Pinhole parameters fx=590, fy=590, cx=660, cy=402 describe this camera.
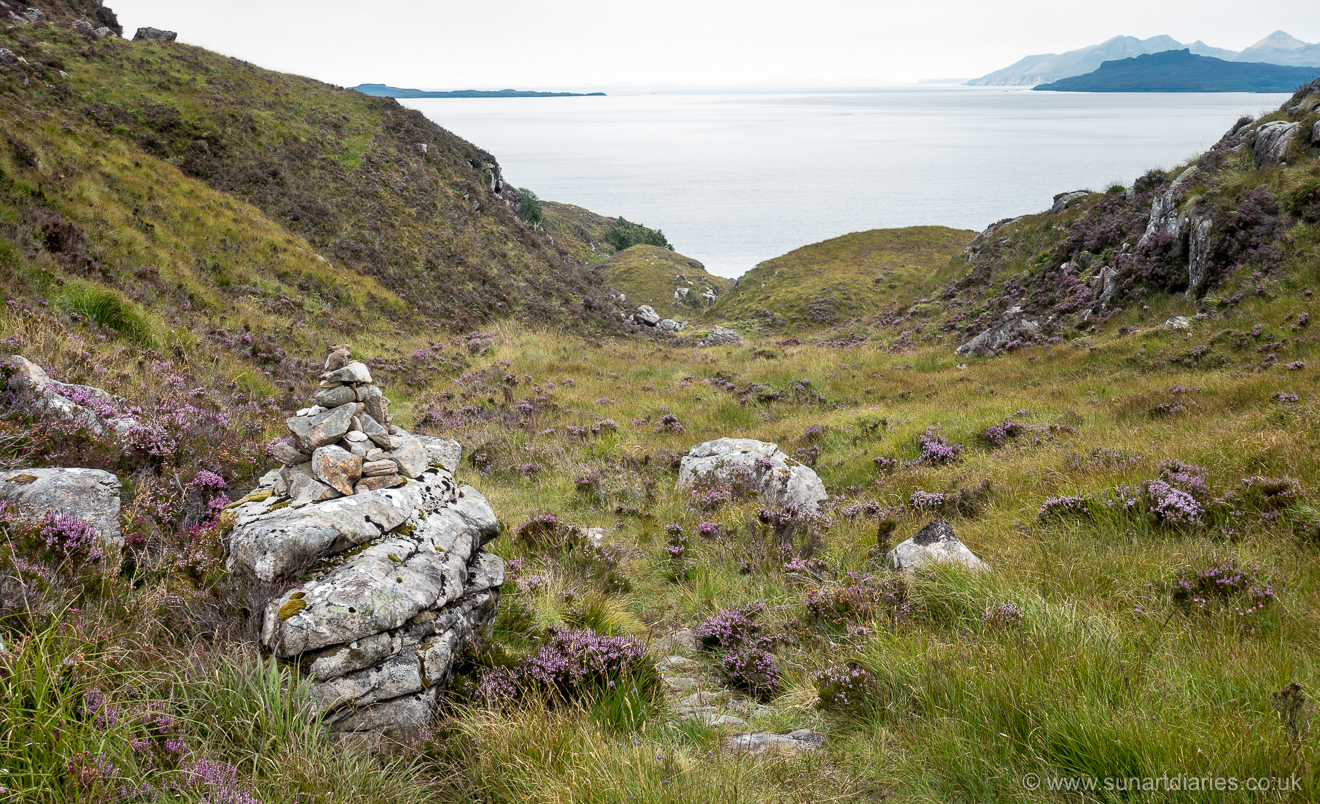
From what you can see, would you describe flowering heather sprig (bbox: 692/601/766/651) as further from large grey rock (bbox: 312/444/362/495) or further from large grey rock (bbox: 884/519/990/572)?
large grey rock (bbox: 312/444/362/495)

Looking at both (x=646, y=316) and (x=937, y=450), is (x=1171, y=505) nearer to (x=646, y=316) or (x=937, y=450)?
(x=937, y=450)

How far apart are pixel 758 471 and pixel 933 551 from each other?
4.10 meters

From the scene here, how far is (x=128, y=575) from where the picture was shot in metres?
Result: 4.57

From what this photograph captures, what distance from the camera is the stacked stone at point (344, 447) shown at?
17.9 ft

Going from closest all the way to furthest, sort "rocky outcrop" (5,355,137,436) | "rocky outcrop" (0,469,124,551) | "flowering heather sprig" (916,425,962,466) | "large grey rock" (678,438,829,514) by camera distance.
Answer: "rocky outcrop" (0,469,124,551) < "rocky outcrop" (5,355,137,436) < "large grey rock" (678,438,829,514) < "flowering heather sprig" (916,425,962,466)

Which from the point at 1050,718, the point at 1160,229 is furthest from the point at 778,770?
the point at 1160,229

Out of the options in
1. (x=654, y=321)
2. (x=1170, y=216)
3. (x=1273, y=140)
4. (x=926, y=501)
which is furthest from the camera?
(x=654, y=321)

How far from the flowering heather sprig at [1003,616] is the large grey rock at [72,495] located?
658 centimetres

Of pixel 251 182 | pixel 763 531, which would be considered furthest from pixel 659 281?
pixel 763 531

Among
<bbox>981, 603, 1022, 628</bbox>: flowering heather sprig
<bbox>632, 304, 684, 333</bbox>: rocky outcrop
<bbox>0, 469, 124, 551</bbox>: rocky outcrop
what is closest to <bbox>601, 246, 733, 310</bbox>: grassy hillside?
<bbox>632, 304, 684, 333</bbox>: rocky outcrop

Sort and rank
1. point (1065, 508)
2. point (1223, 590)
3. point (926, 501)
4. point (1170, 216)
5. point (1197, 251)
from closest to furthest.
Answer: point (1223, 590), point (1065, 508), point (926, 501), point (1197, 251), point (1170, 216)

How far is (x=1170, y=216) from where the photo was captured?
18859 millimetres

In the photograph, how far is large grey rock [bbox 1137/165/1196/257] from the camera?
1805cm

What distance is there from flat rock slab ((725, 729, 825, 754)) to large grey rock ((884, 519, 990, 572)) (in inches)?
94.3
